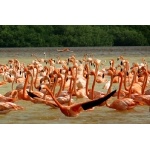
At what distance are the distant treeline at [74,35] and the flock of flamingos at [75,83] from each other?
0.52 ft

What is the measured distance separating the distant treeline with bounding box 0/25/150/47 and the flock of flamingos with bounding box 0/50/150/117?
0.52 ft

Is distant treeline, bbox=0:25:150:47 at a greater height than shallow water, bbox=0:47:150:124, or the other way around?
distant treeline, bbox=0:25:150:47

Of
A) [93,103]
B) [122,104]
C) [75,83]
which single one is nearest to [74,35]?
[75,83]

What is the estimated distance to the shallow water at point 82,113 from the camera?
5.78 metres

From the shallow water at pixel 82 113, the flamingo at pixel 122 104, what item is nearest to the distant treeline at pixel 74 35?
the shallow water at pixel 82 113

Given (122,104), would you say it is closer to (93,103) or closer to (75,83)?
(93,103)

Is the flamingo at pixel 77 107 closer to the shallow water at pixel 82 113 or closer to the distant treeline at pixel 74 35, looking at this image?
the shallow water at pixel 82 113

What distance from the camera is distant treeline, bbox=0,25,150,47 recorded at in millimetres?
6020

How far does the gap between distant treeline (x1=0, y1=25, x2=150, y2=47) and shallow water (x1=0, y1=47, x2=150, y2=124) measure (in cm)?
6

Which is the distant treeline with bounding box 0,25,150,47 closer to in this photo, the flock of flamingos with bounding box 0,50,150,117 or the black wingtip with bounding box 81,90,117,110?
the flock of flamingos with bounding box 0,50,150,117

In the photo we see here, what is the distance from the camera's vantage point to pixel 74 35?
20.0 ft

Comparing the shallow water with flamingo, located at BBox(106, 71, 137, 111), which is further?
flamingo, located at BBox(106, 71, 137, 111)

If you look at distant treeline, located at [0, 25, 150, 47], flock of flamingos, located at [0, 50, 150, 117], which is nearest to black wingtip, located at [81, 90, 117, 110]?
flock of flamingos, located at [0, 50, 150, 117]

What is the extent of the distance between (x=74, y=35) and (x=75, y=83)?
0.48m
